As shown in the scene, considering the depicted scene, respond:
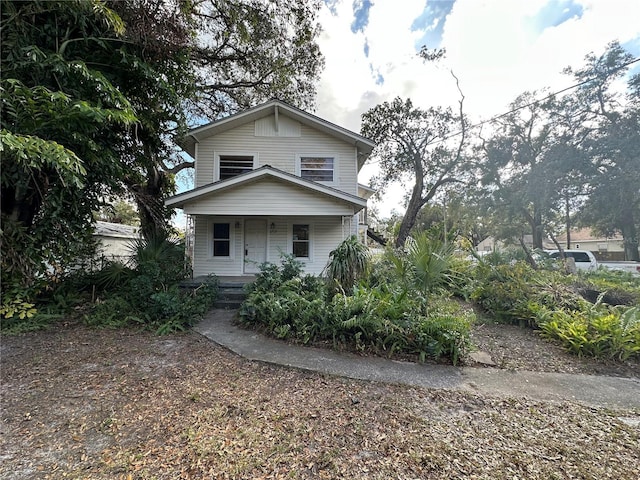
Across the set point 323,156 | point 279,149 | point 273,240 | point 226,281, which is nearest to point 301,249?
point 273,240

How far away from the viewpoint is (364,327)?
15.1 feet

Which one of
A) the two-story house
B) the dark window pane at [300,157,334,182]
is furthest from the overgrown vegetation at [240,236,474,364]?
the dark window pane at [300,157,334,182]

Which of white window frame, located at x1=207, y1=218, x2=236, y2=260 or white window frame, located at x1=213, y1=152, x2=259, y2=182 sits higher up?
white window frame, located at x1=213, y1=152, x2=259, y2=182

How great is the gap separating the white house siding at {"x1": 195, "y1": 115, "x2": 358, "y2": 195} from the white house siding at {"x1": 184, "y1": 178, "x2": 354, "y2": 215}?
2.10 m

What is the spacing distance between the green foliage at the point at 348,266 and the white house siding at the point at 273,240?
3.17 metres

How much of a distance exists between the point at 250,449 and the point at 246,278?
7.16 meters

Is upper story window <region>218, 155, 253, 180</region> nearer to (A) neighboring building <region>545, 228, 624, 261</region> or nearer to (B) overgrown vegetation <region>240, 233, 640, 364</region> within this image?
(B) overgrown vegetation <region>240, 233, 640, 364</region>

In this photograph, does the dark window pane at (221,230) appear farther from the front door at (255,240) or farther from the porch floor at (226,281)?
the porch floor at (226,281)

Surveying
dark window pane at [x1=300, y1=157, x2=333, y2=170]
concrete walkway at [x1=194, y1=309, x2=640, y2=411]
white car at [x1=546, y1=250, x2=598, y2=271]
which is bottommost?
concrete walkway at [x1=194, y1=309, x2=640, y2=411]

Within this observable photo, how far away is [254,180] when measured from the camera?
8.19 meters

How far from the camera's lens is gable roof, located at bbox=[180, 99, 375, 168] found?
962 centimetres

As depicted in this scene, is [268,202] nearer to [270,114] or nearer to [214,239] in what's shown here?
[214,239]

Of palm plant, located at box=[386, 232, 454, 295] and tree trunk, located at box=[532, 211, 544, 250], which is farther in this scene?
tree trunk, located at box=[532, 211, 544, 250]

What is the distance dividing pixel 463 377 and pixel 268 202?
656 centimetres
